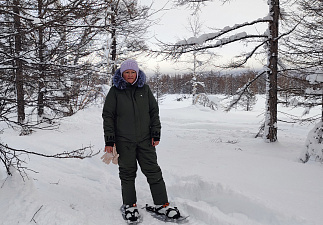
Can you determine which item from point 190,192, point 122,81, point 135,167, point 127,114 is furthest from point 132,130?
point 190,192

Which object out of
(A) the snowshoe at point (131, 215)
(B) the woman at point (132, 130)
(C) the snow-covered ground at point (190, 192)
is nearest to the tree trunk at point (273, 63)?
(C) the snow-covered ground at point (190, 192)

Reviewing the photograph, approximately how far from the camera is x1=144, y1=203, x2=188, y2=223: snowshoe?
2691mm

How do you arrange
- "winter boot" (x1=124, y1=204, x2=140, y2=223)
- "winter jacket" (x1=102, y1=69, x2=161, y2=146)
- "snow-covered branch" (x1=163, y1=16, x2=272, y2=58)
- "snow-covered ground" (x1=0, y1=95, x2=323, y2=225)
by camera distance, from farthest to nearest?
"snow-covered branch" (x1=163, y1=16, x2=272, y2=58) → "winter jacket" (x1=102, y1=69, x2=161, y2=146) → "winter boot" (x1=124, y1=204, x2=140, y2=223) → "snow-covered ground" (x1=0, y1=95, x2=323, y2=225)

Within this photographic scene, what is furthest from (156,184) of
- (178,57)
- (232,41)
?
(232,41)

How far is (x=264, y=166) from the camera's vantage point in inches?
162

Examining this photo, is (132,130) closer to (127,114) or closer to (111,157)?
(127,114)

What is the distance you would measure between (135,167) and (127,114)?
2.31 ft

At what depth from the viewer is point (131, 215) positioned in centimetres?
267

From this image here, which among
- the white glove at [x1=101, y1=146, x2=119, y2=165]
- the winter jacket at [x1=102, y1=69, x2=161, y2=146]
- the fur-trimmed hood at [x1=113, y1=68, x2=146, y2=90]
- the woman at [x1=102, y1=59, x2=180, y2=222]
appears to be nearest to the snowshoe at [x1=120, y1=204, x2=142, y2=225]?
the woman at [x1=102, y1=59, x2=180, y2=222]

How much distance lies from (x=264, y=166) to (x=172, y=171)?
1688mm

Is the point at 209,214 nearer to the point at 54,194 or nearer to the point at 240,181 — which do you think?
the point at 240,181

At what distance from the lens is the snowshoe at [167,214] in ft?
8.83

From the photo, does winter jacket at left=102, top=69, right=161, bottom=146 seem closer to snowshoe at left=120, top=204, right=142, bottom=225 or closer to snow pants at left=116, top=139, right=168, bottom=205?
snow pants at left=116, top=139, right=168, bottom=205

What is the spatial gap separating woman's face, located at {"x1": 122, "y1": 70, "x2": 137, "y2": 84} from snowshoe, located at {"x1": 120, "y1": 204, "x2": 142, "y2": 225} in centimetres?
156
